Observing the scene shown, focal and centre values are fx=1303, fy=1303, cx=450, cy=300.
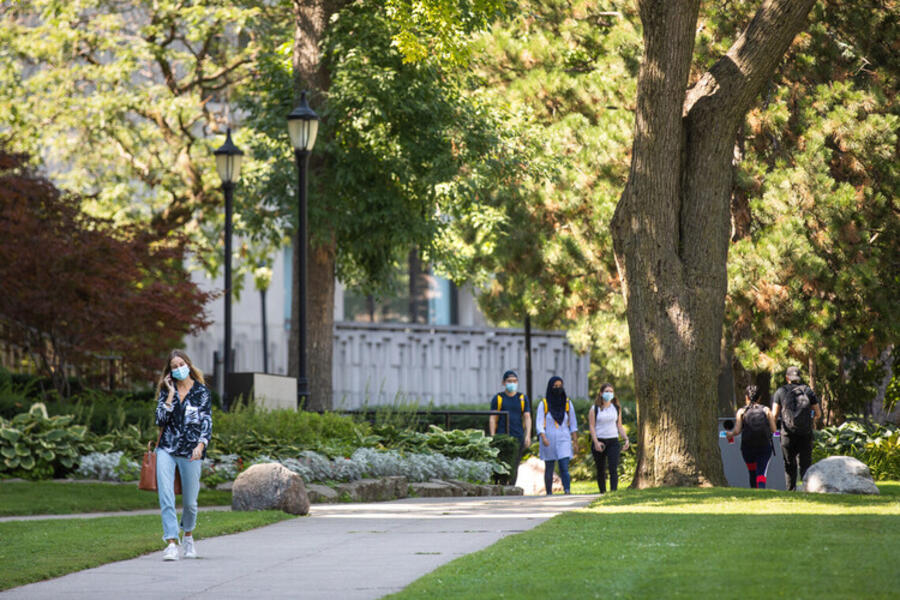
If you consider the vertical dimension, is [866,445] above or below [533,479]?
above

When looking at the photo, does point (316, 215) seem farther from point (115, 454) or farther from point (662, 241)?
point (662, 241)

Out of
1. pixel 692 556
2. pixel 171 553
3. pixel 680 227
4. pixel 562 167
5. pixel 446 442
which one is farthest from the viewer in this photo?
pixel 562 167

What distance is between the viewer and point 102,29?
94.6 feet

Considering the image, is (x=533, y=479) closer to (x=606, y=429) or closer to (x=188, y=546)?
(x=606, y=429)

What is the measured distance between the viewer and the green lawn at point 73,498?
14500 millimetres

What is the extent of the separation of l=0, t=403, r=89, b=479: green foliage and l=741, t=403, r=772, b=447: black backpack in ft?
29.3

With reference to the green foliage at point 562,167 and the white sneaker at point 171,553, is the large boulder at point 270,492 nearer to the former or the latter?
the white sneaker at point 171,553

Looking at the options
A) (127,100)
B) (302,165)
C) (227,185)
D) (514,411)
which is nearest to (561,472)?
(514,411)

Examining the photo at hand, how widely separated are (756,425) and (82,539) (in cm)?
949

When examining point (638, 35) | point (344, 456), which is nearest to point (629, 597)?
point (344, 456)

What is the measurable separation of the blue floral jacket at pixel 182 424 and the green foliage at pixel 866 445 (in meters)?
15.2

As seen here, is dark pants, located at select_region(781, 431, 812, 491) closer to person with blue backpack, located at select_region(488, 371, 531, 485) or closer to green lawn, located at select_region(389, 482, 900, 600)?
person with blue backpack, located at select_region(488, 371, 531, 485)

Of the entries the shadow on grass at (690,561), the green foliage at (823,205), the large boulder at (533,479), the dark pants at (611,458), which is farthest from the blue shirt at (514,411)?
the shadow on grass at (690,561)

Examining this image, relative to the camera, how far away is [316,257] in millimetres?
22578
